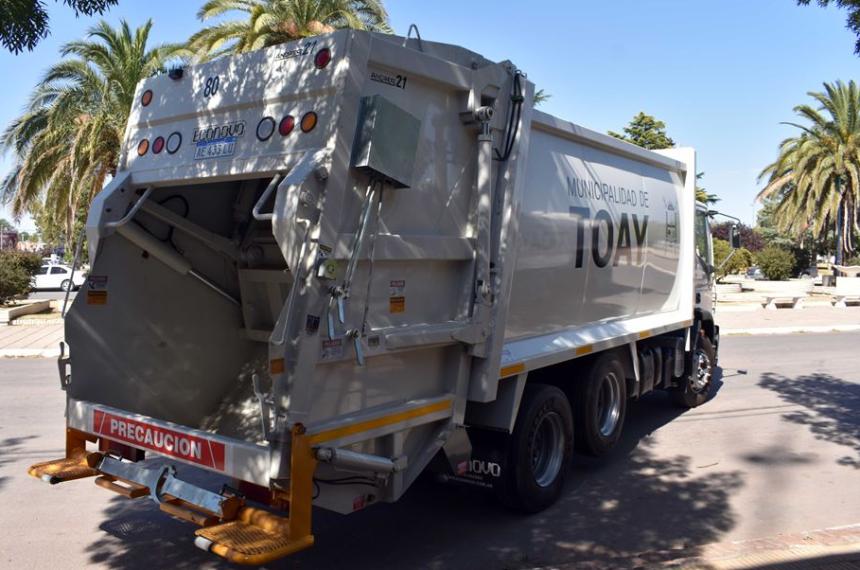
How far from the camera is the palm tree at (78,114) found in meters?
18.0

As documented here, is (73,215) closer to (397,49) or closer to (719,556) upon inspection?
(397,49)

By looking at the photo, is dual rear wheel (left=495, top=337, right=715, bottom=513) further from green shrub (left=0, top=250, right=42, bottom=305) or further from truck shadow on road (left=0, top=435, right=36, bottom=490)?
green shrub (left=0, top=250, right=42, bottom=305)

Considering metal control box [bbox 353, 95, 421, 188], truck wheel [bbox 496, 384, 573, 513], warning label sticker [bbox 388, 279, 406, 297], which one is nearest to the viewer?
metal control box [bbox 353, 95, 421, 188]

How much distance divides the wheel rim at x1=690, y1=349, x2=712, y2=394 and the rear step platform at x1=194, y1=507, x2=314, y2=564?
7.28 meters

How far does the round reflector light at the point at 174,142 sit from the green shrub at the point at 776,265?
40.2 meters

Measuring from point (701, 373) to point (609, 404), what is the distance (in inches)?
131

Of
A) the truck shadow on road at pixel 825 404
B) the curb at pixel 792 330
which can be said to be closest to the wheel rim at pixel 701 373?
the truck shadow on road at pixel 825 404

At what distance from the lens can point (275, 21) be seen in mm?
16453

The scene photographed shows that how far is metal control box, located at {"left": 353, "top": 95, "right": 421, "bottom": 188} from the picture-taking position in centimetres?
402

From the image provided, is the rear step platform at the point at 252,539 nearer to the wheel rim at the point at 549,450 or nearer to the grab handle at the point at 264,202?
the grab handle at the point at 264,202

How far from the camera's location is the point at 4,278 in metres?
21.4

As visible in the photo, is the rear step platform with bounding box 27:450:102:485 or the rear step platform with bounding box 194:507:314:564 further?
the rear step platform with bounding box 27:450:102:485

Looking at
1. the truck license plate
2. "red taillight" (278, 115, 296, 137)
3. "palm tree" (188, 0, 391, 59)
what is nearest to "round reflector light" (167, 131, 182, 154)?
the truck license plate

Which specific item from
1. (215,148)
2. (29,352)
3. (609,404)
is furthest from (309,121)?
(29,352)
